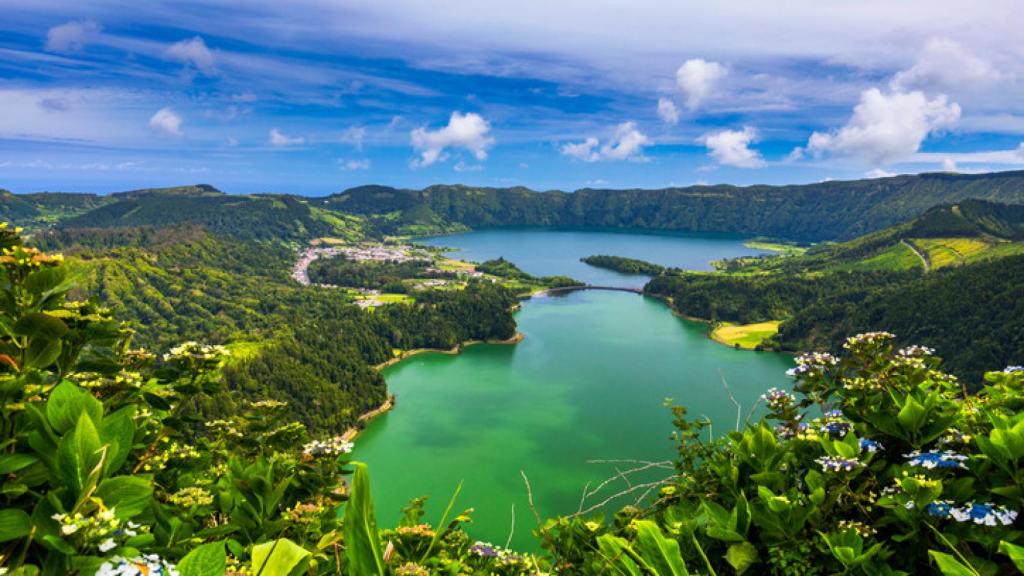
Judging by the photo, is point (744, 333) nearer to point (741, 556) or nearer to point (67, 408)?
point (741, 556)

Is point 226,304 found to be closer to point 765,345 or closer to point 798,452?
point 765,345

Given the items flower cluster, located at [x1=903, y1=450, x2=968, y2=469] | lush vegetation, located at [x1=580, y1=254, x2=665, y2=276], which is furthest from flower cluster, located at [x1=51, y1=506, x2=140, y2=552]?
lush vegetation, located at [x1=580, y1=254, x2=665, y2=276]

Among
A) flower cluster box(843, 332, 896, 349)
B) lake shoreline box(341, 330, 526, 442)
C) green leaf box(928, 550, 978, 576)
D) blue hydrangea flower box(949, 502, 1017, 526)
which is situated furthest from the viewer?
lake shoreline box(341, 330, 526, 442)

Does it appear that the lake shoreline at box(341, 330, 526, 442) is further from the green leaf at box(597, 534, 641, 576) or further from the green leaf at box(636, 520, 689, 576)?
the green leaf at box(636, 520, 689, 576)

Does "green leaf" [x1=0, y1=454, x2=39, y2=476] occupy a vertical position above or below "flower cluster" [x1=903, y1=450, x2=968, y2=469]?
above

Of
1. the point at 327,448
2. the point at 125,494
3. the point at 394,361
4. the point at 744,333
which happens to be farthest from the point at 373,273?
the point at 125,494

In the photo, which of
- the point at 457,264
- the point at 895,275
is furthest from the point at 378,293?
the point at 895,275
